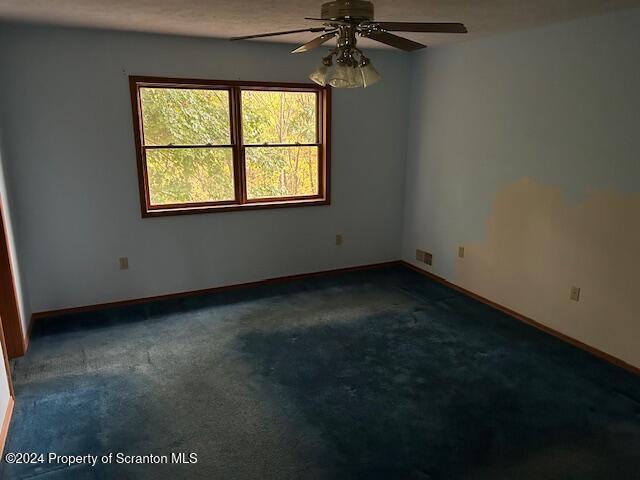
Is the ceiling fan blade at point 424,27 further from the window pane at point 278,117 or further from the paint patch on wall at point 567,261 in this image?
the window pane at point 278,117

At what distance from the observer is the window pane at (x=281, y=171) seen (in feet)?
15.2

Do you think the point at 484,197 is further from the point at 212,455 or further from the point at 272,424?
the point at 212,455

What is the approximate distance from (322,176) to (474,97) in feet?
5.44

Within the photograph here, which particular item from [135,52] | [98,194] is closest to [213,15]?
[135,52]

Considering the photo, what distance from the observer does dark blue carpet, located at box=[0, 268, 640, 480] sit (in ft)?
7.67

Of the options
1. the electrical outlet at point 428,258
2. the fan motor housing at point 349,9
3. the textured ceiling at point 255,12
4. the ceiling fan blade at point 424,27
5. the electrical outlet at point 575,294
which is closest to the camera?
the fan motor housing at point 349,9

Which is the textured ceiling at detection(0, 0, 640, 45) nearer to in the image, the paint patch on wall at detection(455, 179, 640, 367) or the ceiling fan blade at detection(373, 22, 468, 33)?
the ceiling fan blade at detection(373, 22, 468, 33)

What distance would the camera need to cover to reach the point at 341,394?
2.91 m

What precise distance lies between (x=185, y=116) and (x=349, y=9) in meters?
2.69

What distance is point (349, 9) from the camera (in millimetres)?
1938

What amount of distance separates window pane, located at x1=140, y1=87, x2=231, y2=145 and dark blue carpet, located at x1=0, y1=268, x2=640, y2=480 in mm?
Answer: 1552

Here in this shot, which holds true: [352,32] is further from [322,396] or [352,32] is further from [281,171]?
[281,171]

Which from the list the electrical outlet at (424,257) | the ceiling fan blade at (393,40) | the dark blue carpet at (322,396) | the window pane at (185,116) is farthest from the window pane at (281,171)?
the ceiling fan blade at (393,40)

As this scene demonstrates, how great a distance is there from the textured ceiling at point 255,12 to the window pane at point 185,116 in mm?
618
